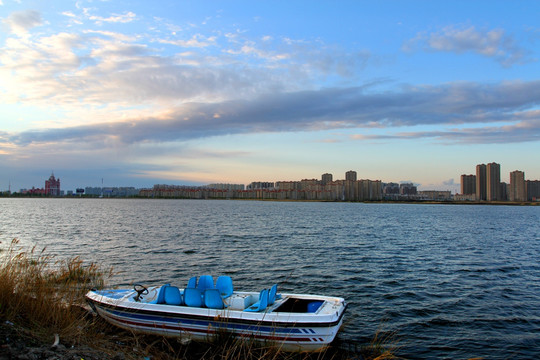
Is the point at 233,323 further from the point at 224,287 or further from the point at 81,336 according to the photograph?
the point at 81,336

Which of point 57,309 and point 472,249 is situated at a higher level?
point 57,309

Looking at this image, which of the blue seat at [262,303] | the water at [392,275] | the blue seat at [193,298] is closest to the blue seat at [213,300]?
the blue seat at [193,298]

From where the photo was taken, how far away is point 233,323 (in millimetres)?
10719

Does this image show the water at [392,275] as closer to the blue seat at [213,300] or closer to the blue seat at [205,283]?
the blue seat at [213,300]

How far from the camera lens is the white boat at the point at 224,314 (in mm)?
10484

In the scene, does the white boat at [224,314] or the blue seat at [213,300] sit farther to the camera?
the blue seat at [213,300]

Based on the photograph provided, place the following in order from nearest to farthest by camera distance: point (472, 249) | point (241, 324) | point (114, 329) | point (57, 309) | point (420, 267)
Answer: point (57, 309)
point (241, 324)
point (114, 329)
point (420, 267)
point (472, 249)

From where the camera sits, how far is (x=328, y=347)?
10.8 m

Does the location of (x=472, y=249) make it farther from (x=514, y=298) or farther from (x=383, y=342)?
(x=383, y=342)

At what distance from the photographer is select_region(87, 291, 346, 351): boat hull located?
10461 mm

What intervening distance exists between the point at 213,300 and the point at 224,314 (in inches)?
32.9

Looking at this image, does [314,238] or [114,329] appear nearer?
[114,329]

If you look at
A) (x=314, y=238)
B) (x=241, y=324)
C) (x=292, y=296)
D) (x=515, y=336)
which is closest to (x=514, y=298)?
(x=515, y=336)

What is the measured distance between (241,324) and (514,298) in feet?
50.9
